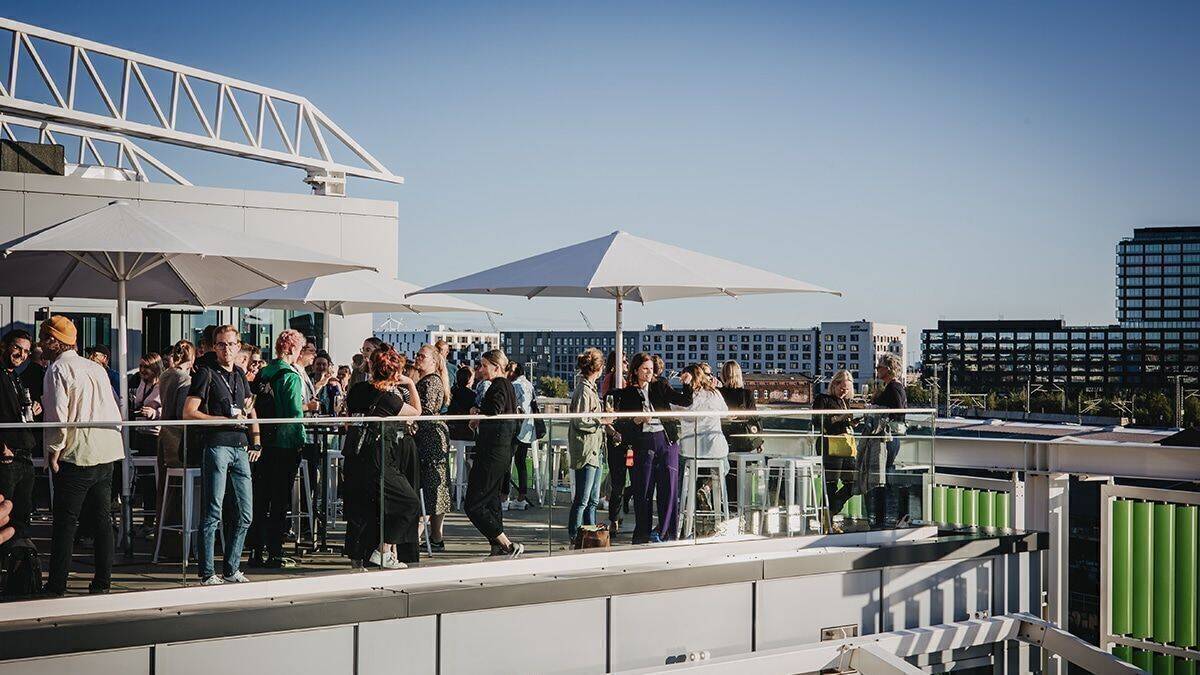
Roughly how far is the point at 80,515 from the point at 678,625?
4.83 m

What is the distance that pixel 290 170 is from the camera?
31203 millimetres

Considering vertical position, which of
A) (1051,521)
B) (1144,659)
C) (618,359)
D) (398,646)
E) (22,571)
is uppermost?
(618,359)

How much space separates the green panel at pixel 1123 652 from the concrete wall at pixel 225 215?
13.5 m

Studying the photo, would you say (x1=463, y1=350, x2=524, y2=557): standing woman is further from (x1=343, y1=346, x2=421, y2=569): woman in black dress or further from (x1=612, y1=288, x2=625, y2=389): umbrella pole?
(x1=612, y1=288, x2=625, y2=389): umbrella pole

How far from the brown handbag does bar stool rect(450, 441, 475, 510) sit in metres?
1.08

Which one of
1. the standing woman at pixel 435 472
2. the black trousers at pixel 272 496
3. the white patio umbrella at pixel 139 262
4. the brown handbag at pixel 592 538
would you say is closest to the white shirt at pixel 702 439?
the brown handbag at pixel 592 538

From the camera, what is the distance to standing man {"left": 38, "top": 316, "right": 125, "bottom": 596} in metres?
7.67

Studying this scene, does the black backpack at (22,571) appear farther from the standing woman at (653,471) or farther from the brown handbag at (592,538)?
the standing woman at (653,471)

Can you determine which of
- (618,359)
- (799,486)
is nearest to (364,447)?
(799,486)

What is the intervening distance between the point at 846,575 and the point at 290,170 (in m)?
23.4

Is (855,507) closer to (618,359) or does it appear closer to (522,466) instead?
(618,359)

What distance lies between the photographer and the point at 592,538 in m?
9.96

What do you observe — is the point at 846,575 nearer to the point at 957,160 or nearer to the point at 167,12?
the point at 167,12

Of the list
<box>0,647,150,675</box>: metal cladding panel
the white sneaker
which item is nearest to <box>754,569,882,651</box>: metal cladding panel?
the white sneaker
